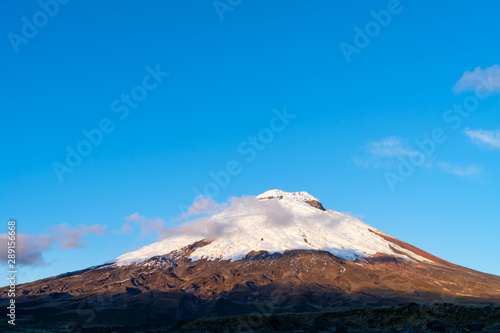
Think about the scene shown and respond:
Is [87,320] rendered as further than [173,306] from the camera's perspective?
No

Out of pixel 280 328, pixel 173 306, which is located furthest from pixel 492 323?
pixel 173 306

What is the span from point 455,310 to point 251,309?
111485 mm

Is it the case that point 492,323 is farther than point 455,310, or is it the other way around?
point 455,310

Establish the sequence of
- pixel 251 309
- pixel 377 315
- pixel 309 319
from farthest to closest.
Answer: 1. pixel 251 309
2. pixel 309 319
3. pixel 377 315

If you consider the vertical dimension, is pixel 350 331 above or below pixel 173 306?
below

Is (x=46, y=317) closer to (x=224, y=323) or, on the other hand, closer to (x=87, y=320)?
(x=87, y=320)

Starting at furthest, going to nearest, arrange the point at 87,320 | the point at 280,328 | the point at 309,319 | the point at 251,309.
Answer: the point at 251,309 < the point at 87,320 < the point at 309,319 < the point at 280,328

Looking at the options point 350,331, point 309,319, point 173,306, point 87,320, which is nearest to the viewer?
point 350,331

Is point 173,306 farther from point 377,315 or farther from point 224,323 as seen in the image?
point 377,315

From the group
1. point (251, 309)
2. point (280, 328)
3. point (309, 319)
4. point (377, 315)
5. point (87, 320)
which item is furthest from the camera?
point (251, 309)

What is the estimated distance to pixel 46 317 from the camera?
461 feet

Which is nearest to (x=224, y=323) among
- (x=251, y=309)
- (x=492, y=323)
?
(x=492, y=323)

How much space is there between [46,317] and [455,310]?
128425 millimetres

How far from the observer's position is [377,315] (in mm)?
57188
